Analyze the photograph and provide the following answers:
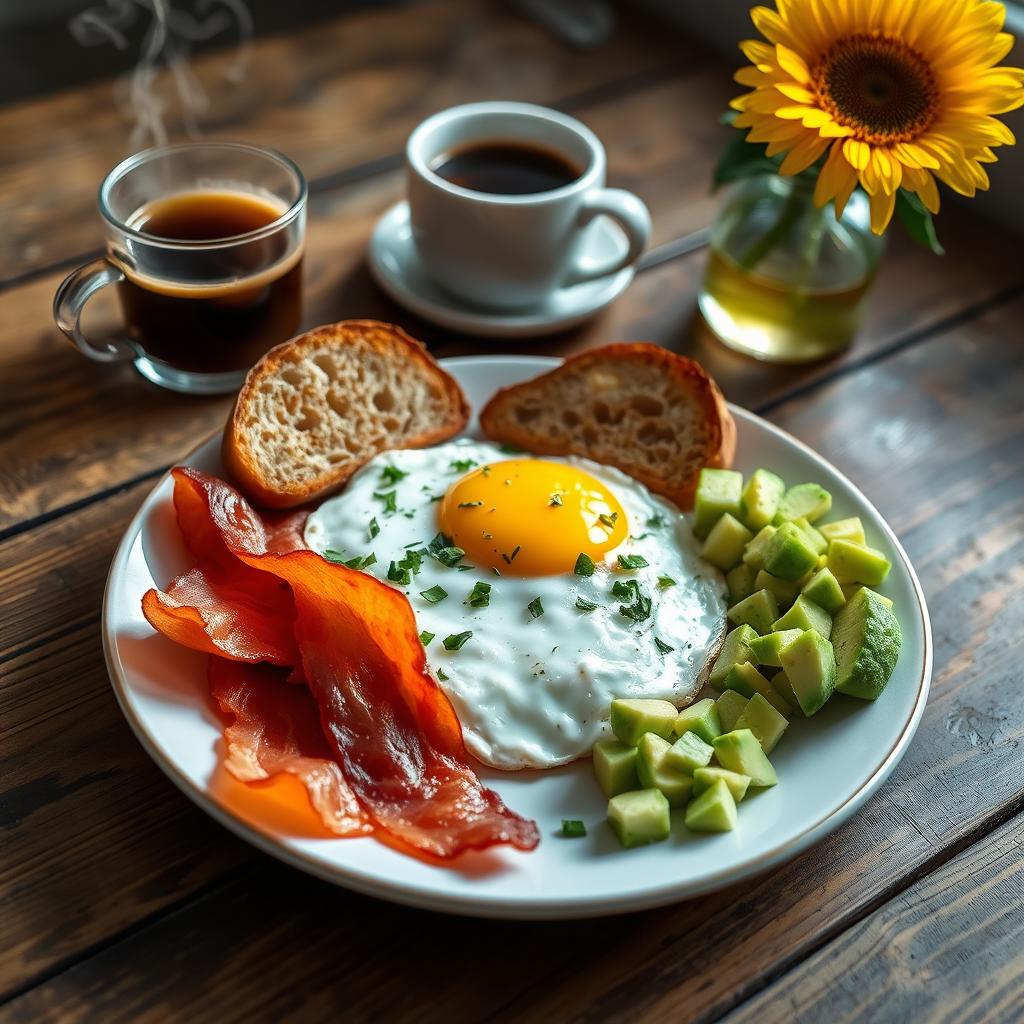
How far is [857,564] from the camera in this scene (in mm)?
1860

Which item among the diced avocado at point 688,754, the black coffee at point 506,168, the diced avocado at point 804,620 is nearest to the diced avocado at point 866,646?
the diced avocado at point 804,620

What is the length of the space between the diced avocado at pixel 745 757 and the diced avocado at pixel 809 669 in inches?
4.2

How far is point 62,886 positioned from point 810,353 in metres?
1.86

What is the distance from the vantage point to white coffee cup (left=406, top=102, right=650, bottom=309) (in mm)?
2430

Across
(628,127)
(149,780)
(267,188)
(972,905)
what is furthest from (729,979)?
(628,127)

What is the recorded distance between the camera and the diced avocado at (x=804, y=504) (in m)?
1.99

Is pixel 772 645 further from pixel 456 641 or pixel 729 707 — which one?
pixel 456 641

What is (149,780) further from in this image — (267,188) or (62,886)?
(267,188)

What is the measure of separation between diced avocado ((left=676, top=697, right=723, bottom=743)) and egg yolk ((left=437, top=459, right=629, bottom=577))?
32 cm

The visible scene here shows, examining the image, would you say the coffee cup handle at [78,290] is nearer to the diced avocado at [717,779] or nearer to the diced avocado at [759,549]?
the diced avocado at [759,549]

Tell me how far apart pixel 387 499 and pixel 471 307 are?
30.2 inches

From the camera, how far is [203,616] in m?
1.72

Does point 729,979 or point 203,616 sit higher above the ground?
point 203,616

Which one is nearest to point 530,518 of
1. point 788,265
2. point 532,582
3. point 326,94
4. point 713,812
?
point 532,582
